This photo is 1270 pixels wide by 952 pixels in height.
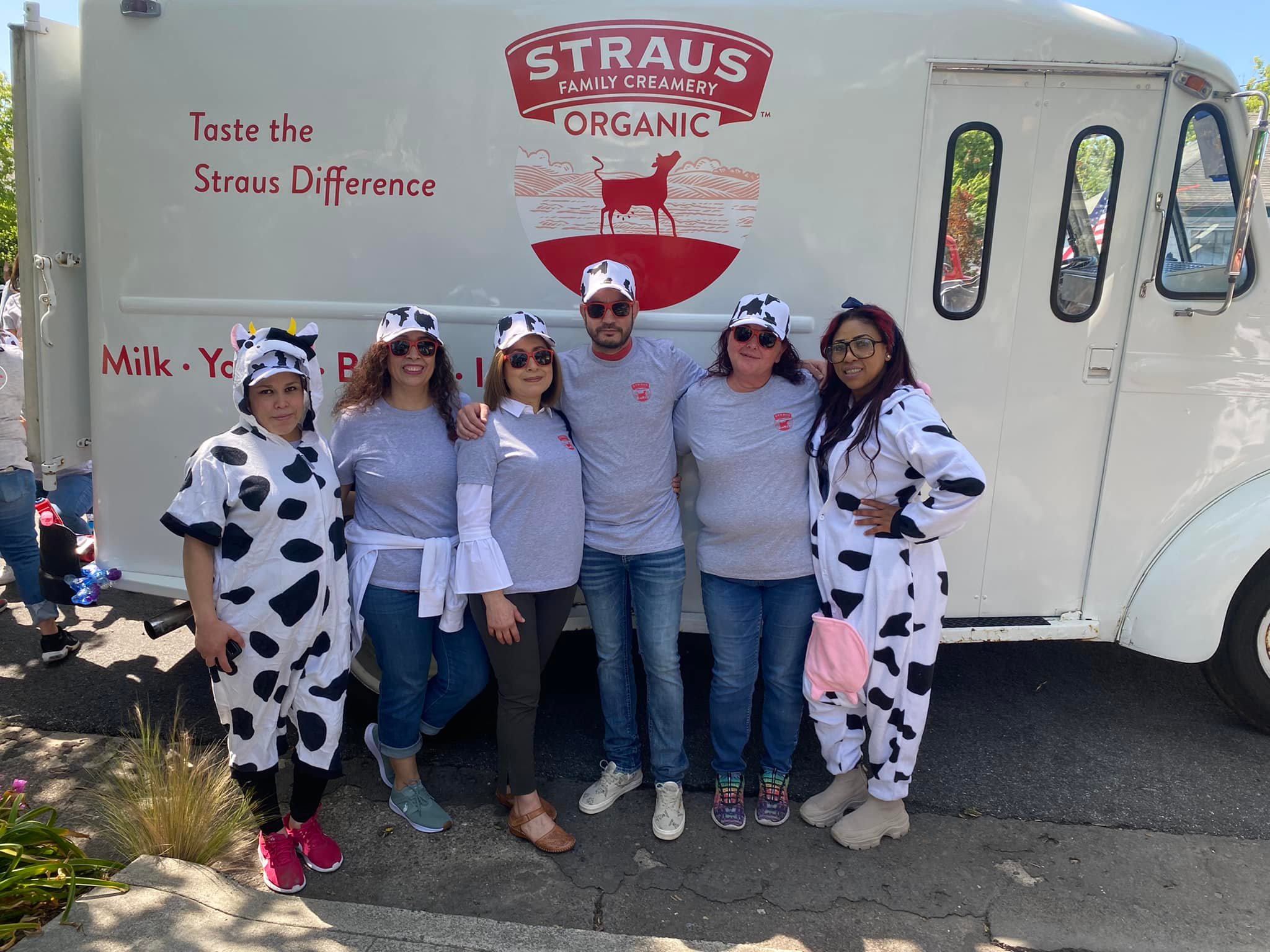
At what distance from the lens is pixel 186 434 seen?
3.37m

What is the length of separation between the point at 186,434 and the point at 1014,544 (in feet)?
10.9

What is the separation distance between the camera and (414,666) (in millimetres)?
2867

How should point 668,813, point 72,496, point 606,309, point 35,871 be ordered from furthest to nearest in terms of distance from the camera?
1. point 72,496
2. point 668,813
3. point 606,309
4. point 35,871

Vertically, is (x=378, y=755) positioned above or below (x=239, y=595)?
below

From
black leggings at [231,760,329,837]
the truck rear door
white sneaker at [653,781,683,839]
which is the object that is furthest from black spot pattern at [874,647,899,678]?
the truck rear door

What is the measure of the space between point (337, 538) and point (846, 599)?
5.40 feet

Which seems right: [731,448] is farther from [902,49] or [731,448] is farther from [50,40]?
[50,40]

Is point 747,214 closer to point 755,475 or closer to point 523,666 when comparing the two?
point 755,475

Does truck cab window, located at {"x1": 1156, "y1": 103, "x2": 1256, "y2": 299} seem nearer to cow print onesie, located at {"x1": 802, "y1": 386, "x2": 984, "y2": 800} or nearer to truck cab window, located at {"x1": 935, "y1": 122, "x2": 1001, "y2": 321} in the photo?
truck cab window, located at {"x1": 935, "y1": 122, "x2": 1001, "y2": 321}

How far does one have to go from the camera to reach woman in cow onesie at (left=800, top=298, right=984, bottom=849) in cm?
269

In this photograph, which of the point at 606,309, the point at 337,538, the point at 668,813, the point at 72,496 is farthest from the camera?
the point at 72,496

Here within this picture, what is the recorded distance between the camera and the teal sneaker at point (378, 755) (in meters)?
3.18

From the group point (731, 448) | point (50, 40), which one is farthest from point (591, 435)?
point (50, 40)

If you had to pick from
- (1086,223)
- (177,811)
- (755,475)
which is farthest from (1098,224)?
(177,811)
